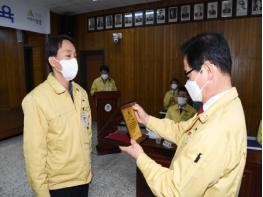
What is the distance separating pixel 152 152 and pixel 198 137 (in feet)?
4.54

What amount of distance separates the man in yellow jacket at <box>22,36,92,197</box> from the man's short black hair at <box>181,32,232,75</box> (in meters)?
0.81

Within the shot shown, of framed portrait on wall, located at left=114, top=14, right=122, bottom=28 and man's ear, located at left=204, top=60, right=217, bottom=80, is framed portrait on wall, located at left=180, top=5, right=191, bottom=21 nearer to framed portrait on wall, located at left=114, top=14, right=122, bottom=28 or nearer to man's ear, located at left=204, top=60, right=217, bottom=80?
framed portrait on wall, located at left=114, top=14, right=122, bottom=28

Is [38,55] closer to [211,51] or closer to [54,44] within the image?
[54,44]

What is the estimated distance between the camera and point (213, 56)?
2.86 feet

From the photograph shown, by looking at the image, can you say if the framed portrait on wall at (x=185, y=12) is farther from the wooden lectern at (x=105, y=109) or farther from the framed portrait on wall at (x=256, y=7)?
the wooden lectern at (x=105, y=109)

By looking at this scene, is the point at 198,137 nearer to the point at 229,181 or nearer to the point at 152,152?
the point at 229,181

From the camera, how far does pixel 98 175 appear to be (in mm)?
3123

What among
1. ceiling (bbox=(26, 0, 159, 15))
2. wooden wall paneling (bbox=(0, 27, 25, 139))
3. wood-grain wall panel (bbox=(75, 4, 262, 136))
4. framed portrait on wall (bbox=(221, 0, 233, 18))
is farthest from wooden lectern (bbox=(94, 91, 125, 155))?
wooden wall paneling (bbox=(0, 27, 25, 139))

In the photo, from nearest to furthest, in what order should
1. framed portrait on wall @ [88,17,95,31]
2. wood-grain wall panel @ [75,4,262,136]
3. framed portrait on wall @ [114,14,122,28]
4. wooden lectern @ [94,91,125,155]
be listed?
wooden lectern @ [94,91,125,155]
wood-grain wall panel @ [75,4,262,136]
framed portrait on wall @ [114,14,122,28]
framed portrait on wall @ [88,17,95,31]

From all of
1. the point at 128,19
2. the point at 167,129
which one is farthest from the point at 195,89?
the point at 128,19

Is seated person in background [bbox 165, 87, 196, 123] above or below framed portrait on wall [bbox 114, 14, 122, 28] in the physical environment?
below

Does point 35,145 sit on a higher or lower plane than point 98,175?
higher

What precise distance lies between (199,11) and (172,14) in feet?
1.96

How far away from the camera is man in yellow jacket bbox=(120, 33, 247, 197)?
802 millimetres
